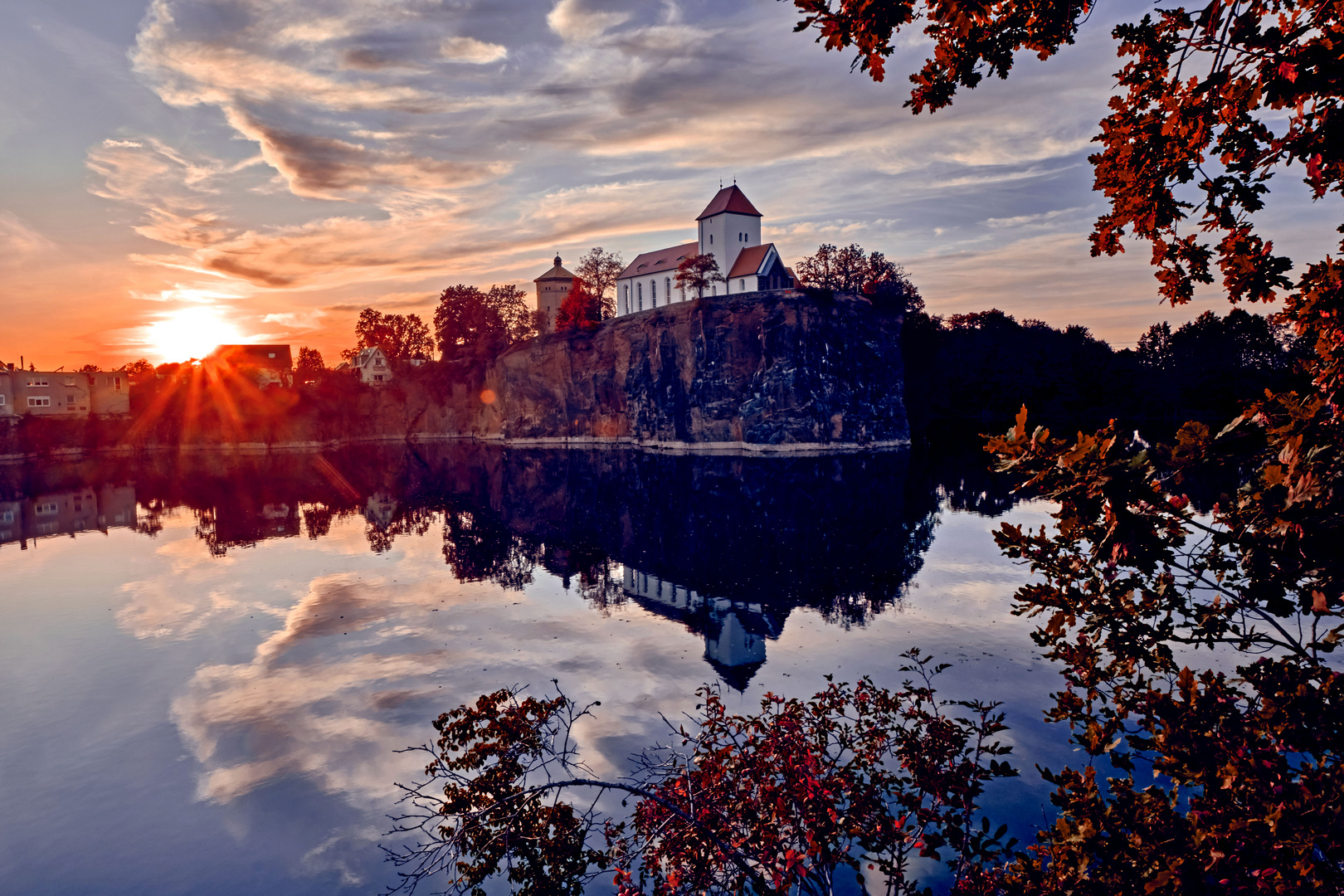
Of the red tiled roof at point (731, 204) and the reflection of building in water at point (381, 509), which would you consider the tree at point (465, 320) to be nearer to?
the red tiled roof at point (731, 204)

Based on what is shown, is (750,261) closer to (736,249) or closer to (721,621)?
(736,249)

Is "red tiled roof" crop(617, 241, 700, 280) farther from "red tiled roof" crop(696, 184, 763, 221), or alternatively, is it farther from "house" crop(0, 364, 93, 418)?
"house" crop(0, 364, 93, 418)

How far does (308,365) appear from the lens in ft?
472

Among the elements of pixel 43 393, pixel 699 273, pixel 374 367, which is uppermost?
pixel 699 273

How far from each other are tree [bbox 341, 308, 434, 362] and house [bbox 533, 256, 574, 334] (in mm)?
24806

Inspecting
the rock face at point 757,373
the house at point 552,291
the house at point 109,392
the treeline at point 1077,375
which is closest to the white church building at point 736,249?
the rock face at point 757,373

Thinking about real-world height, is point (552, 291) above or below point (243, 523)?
above

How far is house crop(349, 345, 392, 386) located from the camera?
455 ft

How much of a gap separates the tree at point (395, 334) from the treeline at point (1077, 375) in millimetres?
94827

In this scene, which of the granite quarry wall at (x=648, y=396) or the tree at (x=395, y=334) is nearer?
the granite quarry wall at (x=648, y=396)

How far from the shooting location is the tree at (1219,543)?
4.13 meters

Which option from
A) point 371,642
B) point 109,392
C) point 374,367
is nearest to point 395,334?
point 374,367

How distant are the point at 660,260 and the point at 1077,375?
67742 mm

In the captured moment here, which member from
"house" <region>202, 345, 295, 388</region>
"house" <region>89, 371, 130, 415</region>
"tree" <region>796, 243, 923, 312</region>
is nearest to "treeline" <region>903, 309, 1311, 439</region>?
"tree" <region>796, 243, 923, 312</region>
